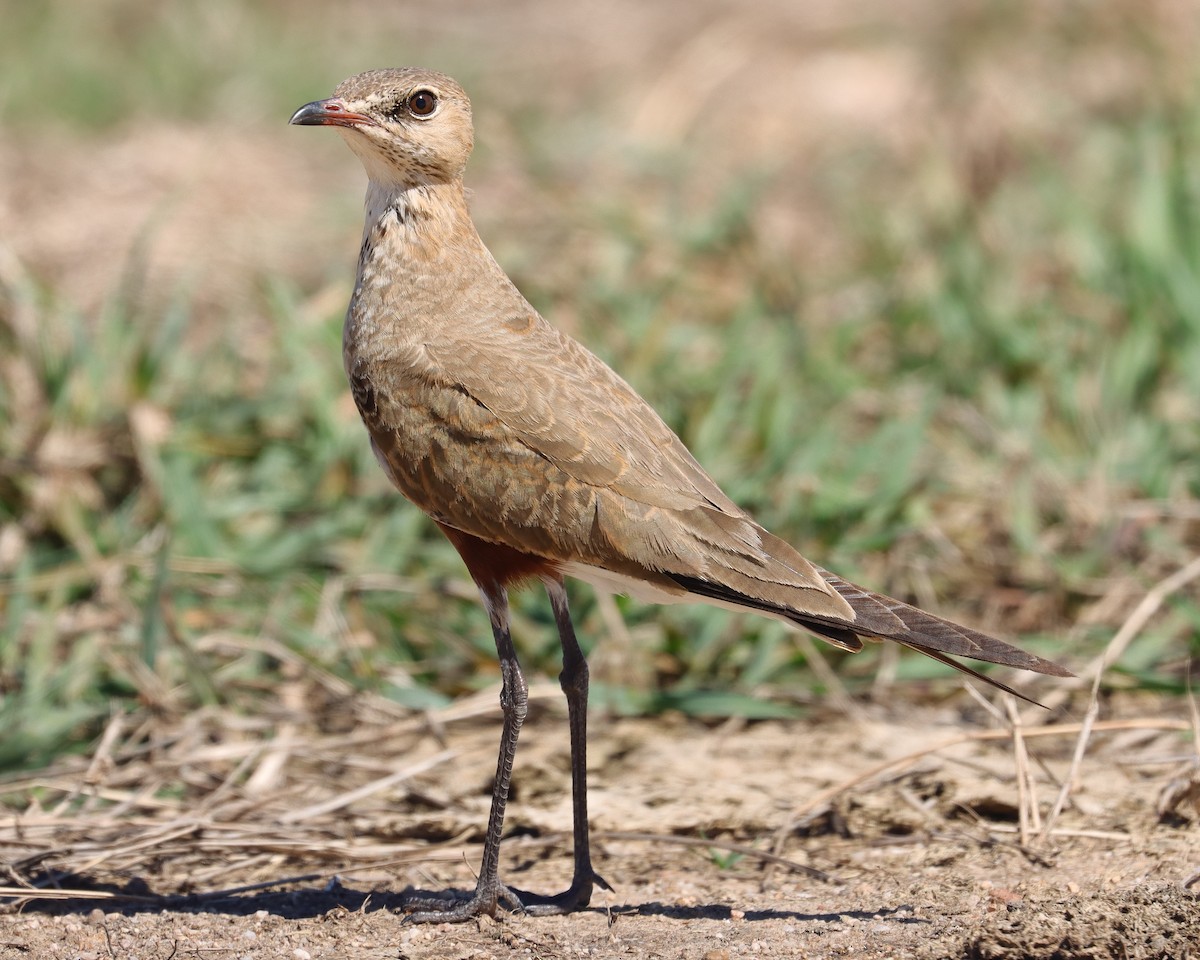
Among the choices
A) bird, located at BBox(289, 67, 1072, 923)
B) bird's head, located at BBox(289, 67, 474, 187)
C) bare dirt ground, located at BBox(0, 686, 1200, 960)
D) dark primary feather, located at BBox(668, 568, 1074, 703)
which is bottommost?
bare dirt ground, located at BBox(0, 686, 1200, 960)

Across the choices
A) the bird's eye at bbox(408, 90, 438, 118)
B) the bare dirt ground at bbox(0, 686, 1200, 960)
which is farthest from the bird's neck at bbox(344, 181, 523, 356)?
the bare dirt ground at bbox(0, 686, 1200, 960)

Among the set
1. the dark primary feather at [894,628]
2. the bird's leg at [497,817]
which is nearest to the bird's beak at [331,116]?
the bird's leg at [497,817]

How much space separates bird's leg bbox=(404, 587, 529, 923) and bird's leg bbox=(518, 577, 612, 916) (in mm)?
97

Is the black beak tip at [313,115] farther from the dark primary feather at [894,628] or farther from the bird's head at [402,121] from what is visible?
the dark primary feather at [894,628]

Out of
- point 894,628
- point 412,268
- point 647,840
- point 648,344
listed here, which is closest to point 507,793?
point 647,840

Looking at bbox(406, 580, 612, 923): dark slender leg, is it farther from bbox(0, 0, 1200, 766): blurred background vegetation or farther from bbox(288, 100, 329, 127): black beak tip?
bbox(288, 100, 329, 127): black beak tip

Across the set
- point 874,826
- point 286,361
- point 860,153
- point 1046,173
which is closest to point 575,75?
point 860,153

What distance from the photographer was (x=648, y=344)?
6.33 meters

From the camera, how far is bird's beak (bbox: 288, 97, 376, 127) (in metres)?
3.80

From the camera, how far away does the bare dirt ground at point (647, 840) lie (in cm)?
341

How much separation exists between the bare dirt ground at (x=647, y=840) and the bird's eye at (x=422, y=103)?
1.86 meters

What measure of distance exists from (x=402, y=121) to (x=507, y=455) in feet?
3.13

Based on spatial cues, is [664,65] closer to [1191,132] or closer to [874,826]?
[1191,132]

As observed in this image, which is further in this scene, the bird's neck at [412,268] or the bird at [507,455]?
the bird's neck at [412,268]
